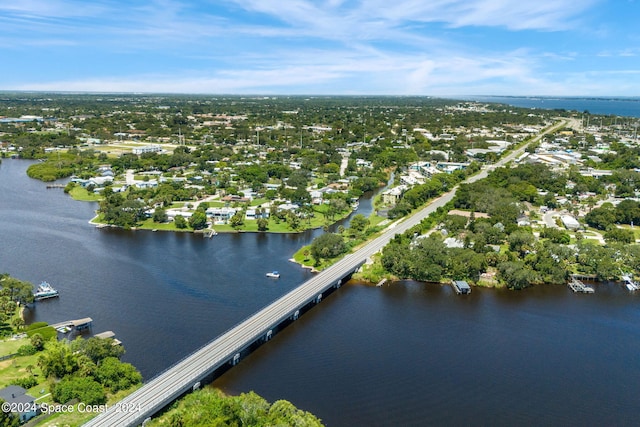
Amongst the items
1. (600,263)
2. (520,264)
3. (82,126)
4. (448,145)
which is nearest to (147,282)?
(520,264)

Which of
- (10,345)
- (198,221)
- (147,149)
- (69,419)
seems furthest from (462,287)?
(147,149)

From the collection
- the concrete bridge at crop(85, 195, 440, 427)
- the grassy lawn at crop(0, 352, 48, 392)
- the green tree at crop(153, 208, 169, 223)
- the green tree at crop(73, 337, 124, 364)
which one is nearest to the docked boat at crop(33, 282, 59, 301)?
the grassy lawn at crop(0, 352, 48, 392)

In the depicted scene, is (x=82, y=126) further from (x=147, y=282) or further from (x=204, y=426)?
(x=204, y=426)

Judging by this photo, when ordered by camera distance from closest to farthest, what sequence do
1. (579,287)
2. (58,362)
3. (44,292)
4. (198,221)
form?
(58,362)
(44,292)
(579,287)
(198,221)

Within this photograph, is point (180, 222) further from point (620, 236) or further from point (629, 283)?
point (620, 236)

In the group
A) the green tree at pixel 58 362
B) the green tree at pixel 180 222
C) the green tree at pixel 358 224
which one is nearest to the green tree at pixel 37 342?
the green tree at pixel 58 362
